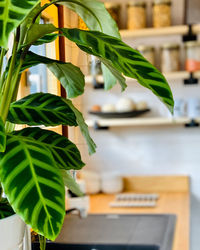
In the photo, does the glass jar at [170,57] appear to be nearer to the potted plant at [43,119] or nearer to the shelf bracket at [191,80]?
the shelf bracket at [191,80]

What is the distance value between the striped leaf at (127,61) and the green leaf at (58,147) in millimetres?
182

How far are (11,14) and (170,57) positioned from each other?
99.8 inches

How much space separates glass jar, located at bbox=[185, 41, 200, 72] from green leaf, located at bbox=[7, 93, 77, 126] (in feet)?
7.46

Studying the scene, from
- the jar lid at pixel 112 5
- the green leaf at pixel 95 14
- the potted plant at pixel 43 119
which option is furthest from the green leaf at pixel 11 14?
the jar lid at pixel 112 5

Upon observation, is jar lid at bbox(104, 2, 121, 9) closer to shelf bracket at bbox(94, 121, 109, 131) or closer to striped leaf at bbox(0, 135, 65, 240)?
shelf bracket at bbox(94, 121, 109, 131)

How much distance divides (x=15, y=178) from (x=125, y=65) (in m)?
0.19

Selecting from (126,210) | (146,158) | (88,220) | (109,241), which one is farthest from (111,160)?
(109,241)

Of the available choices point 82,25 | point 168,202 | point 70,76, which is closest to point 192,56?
point 168,202

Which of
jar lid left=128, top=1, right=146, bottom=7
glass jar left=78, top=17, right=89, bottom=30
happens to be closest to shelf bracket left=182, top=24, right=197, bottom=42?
jar lid left=128, top=1, right=146, bottom=7

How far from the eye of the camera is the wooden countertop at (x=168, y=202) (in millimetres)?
1946

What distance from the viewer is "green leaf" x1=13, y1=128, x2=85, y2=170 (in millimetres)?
696

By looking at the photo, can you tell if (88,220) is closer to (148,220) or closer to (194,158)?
(148,220)

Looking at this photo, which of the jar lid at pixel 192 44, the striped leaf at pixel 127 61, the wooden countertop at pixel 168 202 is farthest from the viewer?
the jar lid at pixel 192 44

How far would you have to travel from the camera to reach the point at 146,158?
3227mm
